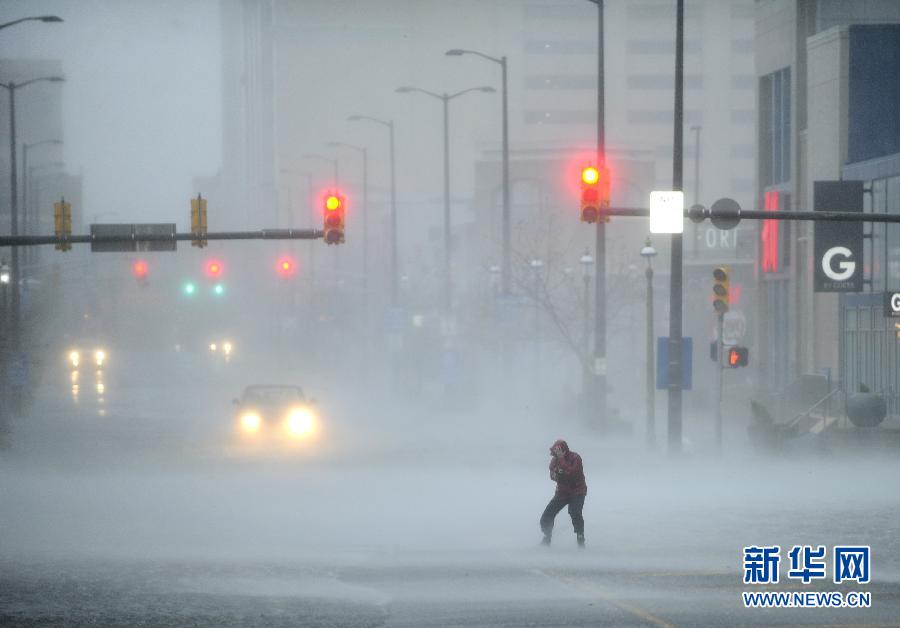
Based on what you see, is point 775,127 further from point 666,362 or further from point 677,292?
point 677,292

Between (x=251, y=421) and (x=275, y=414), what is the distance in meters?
0.85

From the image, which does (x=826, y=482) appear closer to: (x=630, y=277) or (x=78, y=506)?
(x=78, y=506)

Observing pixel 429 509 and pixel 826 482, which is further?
pixel 826 482

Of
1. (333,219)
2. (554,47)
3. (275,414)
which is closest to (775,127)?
(275,414)

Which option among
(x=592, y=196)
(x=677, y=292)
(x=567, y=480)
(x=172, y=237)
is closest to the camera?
(x=567, y=480)

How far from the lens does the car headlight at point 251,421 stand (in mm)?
47375

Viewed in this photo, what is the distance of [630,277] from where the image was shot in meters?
71.7

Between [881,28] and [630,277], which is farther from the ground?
[881,28]

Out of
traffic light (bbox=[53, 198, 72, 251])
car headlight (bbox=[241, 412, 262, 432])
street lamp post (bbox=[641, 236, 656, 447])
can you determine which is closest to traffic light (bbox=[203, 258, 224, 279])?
car headlight (bbox=[241, 412, 262, 432])

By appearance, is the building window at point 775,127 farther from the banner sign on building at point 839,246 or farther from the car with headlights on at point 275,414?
the car with headlights on at point 275,414

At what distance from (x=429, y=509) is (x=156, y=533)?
5509 mm

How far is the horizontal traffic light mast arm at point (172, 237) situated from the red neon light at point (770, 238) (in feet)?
96.6

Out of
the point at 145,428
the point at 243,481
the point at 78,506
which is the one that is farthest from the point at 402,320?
the point at 78,506

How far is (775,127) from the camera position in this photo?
58906 millimetres
